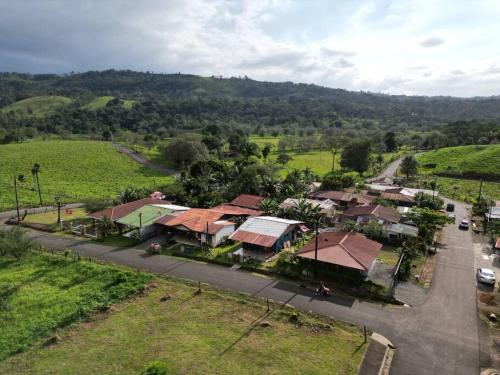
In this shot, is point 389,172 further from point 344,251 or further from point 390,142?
point 344,251

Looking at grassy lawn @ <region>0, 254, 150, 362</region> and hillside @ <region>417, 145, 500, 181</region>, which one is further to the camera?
hillside @ <region>417, 145, 500, 181</region>

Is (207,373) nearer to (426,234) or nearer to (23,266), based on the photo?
Answer: (23,266)

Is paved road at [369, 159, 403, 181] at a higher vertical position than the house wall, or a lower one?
higher

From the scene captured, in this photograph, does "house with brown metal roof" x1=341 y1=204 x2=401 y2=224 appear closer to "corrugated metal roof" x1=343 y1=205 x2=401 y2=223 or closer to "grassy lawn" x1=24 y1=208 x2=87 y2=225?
"corrugated metal roof" x1=343 y1=205 x2=401 y2=223

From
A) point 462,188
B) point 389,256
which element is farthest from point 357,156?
point 389,256

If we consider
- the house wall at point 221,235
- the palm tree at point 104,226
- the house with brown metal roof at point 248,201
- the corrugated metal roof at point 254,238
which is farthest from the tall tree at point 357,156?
the palm tree at point 104,226

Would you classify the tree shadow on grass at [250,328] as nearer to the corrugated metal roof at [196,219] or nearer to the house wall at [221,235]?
the house wall at [221,235]

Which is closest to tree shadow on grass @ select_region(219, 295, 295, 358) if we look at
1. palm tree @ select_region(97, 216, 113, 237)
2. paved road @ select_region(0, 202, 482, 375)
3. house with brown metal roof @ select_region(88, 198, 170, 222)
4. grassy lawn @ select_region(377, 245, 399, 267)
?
paved road @ select_region(0, 202, 482, 375)
